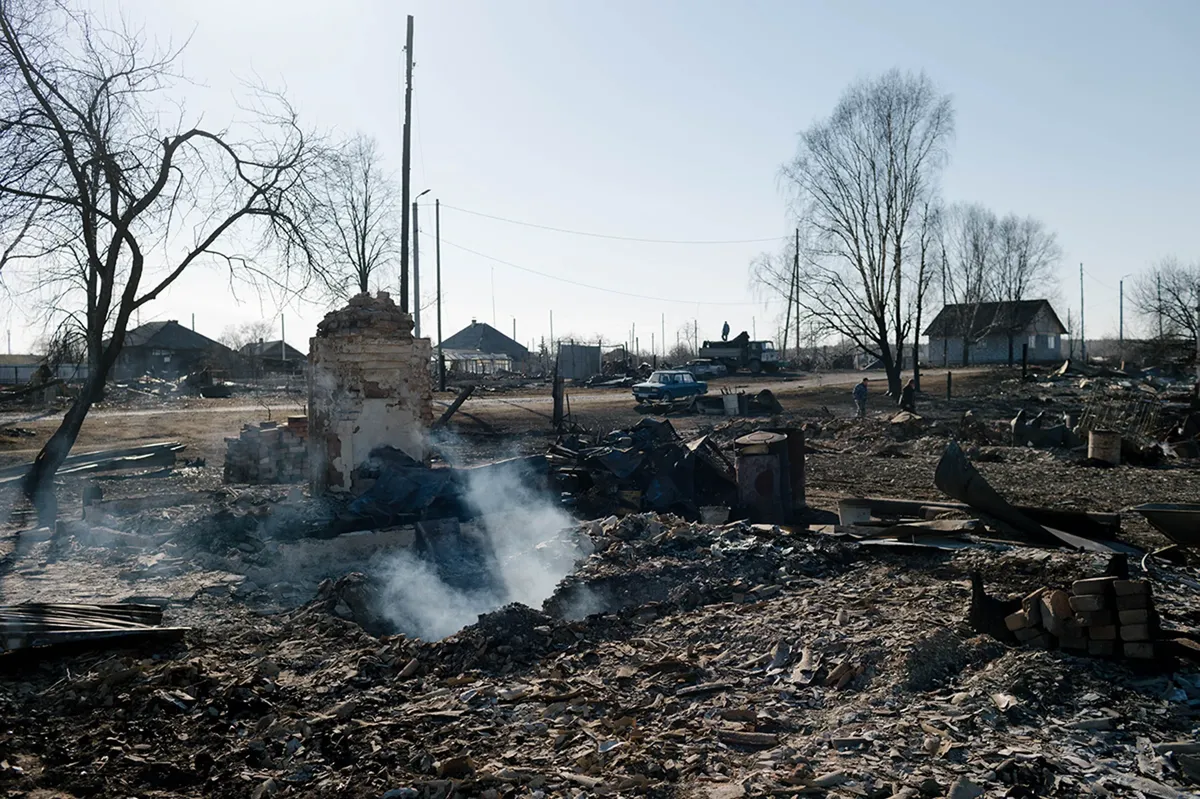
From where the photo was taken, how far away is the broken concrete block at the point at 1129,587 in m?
4.81

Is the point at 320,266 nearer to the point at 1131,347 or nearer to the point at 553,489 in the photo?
the point at 553,489

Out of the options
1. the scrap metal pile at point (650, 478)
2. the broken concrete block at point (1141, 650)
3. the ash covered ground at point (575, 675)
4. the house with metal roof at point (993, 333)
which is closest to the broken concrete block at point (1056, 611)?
the ash covered ground at point (575, 675)

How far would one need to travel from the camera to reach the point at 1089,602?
4.92 m

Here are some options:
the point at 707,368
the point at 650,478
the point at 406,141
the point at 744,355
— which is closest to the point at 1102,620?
the point at 650,478

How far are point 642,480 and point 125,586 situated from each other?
19.0ft

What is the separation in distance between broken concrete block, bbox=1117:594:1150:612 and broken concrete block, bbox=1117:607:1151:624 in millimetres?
17

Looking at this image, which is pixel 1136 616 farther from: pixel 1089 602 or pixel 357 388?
pixel 357 388

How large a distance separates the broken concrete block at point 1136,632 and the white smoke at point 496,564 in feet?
14.4

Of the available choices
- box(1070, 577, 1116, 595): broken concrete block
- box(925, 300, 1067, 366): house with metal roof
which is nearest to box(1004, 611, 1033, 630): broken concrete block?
box(1070, 577, 1116, 595): broken concrete block

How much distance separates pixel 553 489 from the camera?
10695 millimetres

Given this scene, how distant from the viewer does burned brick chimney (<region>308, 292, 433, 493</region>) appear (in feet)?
34.6

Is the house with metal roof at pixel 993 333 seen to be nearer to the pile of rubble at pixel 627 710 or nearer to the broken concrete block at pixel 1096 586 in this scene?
the broken concrete block at pixel 1096 586

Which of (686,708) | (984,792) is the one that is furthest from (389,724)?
(984,792)

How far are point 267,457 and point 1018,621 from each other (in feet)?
37.2
